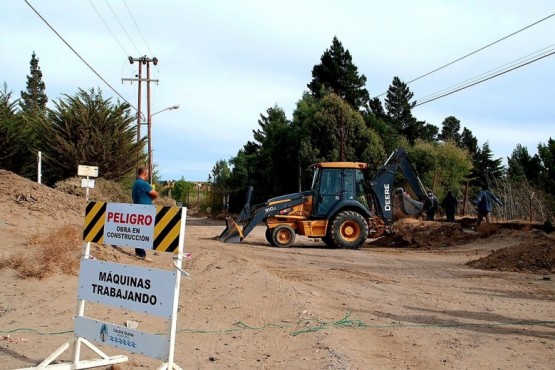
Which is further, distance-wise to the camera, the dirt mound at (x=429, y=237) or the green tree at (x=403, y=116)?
the green tree at (x=403, y=116)

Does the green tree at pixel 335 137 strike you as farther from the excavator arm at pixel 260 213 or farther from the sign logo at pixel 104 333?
the sign logo at pixel 104 333

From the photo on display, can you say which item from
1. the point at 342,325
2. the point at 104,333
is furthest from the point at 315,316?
the point at 104,333

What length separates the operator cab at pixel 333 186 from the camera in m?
21.0

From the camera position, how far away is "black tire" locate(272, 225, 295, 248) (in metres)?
21.0

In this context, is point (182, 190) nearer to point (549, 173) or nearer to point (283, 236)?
point (549, 173)

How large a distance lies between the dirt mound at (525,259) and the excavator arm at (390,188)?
6.89m

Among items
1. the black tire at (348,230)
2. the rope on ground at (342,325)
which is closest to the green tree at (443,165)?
the black tire at (348,230)

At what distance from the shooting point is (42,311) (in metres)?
8.44

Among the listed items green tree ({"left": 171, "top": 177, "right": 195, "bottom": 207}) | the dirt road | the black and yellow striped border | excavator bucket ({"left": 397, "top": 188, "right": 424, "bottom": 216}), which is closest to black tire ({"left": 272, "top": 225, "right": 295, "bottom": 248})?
excavator bucket ({"left": 397, "top": 188, "right": 424, "bottom": 216})

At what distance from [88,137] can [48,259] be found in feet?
77.1

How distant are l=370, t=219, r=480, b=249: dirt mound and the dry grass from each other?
13.8 meters

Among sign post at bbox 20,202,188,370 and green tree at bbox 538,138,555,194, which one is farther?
green tree at bbox 538,138,555,194

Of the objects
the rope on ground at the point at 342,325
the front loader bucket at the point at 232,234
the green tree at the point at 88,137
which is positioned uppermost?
the green tree at the point at 88,137

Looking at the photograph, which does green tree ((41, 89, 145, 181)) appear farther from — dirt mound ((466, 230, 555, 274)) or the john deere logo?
the john deere logo
